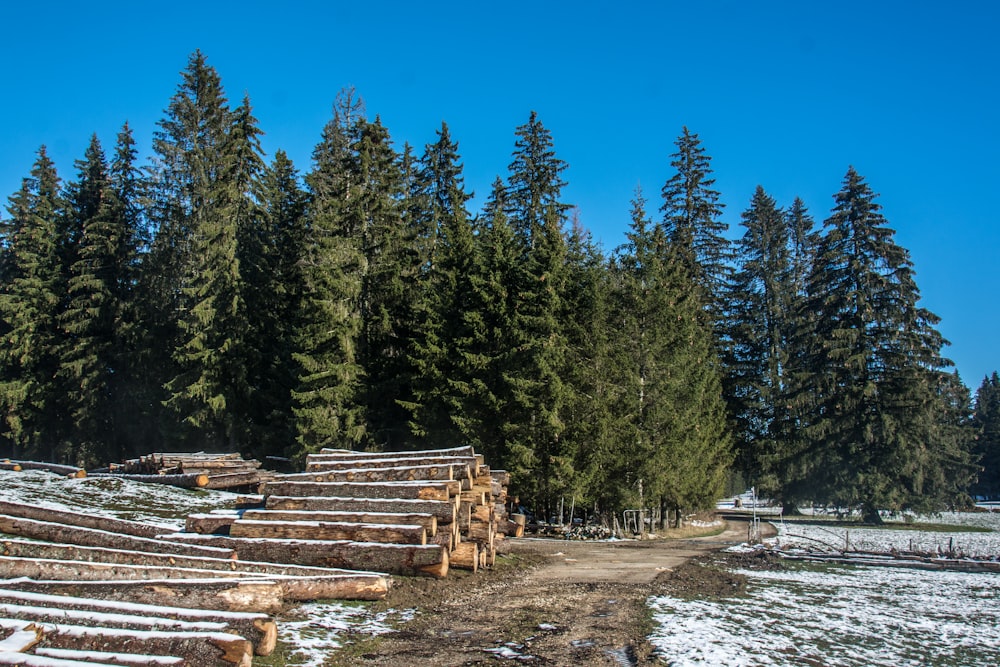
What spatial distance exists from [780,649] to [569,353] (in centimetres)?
1709

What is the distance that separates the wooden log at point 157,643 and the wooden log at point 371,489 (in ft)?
22.3

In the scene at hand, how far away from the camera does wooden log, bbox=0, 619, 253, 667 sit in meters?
5.60

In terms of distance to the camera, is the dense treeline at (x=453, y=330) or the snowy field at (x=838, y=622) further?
the dense treeline at (x=453, y=330)

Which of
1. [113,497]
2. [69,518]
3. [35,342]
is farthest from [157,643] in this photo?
[35,342]

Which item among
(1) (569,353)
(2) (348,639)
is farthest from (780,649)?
(1) (569,353)

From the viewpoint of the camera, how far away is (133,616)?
6.09 m

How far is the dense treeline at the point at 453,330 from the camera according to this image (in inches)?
1008

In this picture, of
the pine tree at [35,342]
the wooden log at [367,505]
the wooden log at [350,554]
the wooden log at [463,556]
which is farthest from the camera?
the pine tree at [35,342]

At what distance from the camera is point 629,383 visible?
2595 centimetres

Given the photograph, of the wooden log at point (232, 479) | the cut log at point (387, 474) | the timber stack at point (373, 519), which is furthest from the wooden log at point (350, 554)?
the wooden log at point (232, 479)

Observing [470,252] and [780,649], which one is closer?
[780,649]

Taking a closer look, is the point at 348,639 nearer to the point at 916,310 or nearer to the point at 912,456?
the point at 912,456

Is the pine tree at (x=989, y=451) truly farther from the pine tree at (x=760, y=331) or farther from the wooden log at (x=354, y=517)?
the wooden log at (x=354, y=517)

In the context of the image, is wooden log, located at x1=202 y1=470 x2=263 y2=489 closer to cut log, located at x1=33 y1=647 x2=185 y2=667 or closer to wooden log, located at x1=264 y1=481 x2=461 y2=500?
wooden log, located at x1=264 y1=481 x2=461 y2=500
